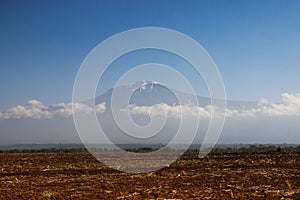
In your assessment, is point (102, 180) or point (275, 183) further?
point (102, 180)

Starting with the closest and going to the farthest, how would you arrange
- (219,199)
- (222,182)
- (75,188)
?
(219,199) → (75,188) → (222,182)

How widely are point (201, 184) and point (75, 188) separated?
4.70m

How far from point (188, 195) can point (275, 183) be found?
492cm

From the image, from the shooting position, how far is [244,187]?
669 inches

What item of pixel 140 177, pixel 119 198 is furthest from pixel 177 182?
pixel 119 198

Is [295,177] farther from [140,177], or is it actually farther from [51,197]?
[51,197]

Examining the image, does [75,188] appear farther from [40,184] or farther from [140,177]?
[140,177]

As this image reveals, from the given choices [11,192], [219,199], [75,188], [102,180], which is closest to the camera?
[219,199]

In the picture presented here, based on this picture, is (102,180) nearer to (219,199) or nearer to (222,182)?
(222,182)

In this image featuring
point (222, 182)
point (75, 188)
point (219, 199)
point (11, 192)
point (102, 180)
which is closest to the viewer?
point (219, 199)

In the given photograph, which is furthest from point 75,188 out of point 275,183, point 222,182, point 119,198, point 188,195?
point 275,183

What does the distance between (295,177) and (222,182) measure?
384 centimetres

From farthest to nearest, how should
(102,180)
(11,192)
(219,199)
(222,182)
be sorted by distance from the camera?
(102,180) → (222,182) → (11,192) → (219,199)

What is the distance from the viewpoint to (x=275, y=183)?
60.0ft
